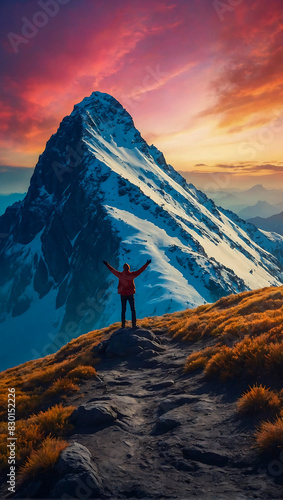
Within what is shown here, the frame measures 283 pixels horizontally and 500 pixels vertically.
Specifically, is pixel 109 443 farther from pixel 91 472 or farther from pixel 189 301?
pixel 189 301

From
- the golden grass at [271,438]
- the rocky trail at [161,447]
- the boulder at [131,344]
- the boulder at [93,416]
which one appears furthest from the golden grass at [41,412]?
the golden grass at [271,438]

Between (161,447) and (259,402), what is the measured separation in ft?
7.60

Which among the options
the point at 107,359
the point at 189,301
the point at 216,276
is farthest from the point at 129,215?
the point at 107,359

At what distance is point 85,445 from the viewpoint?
22.0ft

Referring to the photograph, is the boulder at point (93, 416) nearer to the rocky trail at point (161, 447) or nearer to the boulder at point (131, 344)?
the rocky trail at point (161, 447)

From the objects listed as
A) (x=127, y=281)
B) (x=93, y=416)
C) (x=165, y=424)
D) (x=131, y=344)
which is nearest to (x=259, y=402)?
(x=165, y=424)

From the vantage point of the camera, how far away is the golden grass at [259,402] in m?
6.24

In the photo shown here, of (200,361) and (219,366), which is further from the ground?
(200,361)

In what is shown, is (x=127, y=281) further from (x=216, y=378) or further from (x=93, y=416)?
(x=93, y=416)

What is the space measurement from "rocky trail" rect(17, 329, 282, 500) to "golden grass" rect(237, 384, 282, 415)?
34 cm

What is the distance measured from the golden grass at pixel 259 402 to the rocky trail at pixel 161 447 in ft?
1.13

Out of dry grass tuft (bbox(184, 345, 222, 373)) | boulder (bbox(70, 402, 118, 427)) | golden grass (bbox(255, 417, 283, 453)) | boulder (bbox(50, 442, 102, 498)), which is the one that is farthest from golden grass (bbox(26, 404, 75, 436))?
golden grass (bbox(255, 417, 283, 453))

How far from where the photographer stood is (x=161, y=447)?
20.7 ft

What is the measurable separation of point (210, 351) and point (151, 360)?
10.3ft
